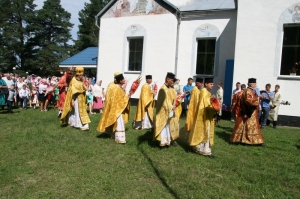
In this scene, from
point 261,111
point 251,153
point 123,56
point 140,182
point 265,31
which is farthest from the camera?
point 123,56

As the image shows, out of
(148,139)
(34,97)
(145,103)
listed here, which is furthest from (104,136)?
(34,97)

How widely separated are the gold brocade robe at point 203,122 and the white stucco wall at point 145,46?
8834 mm

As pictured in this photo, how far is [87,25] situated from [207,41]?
34.8m

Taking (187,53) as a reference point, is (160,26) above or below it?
above

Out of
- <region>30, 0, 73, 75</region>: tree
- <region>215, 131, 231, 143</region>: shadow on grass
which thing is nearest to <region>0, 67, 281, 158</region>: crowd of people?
<region>215, 131, 231, 143</region>: shadow on grass

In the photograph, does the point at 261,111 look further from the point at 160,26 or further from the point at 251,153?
the point at 160,26

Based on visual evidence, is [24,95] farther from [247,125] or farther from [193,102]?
[247,125]

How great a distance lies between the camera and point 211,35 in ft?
47.9

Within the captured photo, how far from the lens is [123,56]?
16938 millimetres

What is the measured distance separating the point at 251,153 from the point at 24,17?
4860 cm

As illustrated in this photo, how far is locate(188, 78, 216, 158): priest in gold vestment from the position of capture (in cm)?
656

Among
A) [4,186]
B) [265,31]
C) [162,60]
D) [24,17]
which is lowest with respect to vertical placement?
[4,186]

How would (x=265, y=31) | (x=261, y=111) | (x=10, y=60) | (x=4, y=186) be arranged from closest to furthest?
1. (x=4, y=186)
2. (x=261, y=111)
3. (x=265, y=31)
4. (x=10, y=60)

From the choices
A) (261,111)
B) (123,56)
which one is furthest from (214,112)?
(123,56)
